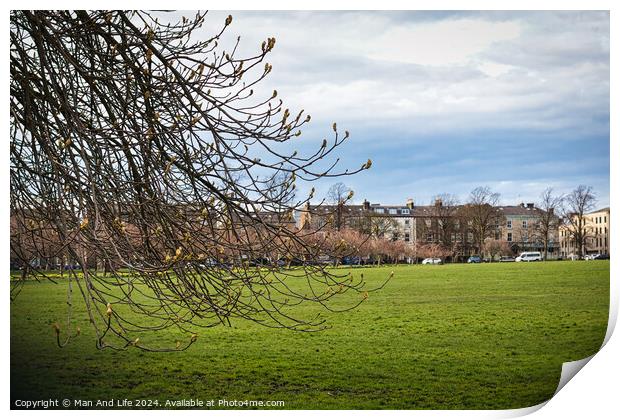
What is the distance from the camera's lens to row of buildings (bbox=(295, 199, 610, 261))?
4281mm

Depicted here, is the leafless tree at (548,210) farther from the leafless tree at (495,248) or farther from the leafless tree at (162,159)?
the leafless tree at (162,159)

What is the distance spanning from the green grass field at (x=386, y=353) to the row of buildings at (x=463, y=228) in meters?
0.16

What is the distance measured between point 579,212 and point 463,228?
77cm

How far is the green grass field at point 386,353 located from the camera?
421 cm

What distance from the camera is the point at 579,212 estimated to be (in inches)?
162

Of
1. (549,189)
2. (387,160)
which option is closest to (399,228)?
(387,160)

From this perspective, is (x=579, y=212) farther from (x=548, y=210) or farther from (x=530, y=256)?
(x=530, y=256)

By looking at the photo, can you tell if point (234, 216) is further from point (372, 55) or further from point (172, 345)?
point (172, 345)

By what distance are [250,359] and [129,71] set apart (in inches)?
90.9

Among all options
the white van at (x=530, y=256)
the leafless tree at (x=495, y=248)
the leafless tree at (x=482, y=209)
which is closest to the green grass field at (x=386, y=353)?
the white van at (x=530, y=256)

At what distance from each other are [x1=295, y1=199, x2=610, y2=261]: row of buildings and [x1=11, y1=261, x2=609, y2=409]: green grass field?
158 millimetres

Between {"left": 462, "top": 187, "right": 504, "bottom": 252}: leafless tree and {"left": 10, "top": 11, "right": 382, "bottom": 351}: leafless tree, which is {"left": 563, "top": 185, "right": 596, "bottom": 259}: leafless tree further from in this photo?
{"left": 10, "top": 11, "right": 382, "bottom": 351}: leafless tree

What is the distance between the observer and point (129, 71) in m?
3.62

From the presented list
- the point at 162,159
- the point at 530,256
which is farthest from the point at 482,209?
the point at 162,159
